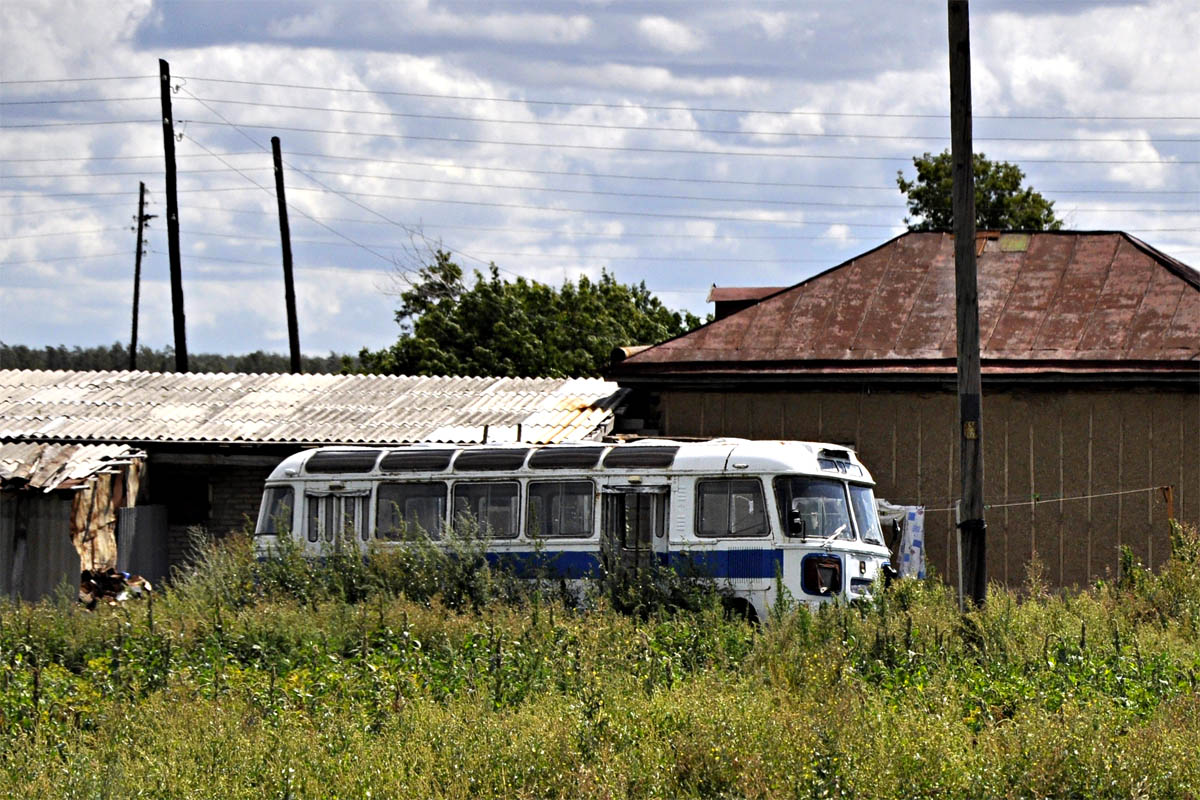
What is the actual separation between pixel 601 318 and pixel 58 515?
2332 cm

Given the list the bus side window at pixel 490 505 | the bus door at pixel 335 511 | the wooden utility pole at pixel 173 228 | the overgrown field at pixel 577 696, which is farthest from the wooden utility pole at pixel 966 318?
the wooden utility pole at pixel 173 228

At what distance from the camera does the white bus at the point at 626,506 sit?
15219 mm

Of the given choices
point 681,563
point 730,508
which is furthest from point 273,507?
point 730,508

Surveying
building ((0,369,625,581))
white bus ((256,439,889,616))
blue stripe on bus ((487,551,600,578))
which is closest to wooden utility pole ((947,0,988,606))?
white bus ((256,439,889,616))

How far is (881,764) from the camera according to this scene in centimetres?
819

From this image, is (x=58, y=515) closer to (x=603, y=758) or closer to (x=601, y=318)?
(x=603, y=758)

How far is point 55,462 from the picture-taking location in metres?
20.6

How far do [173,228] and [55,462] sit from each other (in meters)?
11.3

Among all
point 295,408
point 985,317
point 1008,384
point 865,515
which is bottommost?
point 865,515

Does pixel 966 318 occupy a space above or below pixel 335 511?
above

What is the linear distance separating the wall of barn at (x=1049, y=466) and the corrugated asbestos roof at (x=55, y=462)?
35.5 ft

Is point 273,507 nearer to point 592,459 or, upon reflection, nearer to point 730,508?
point 592,459

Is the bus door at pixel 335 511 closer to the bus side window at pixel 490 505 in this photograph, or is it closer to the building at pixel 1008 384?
the bus side window at pixel 490 505

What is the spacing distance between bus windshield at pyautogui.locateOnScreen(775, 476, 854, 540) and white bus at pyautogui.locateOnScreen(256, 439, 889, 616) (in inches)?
0.5
